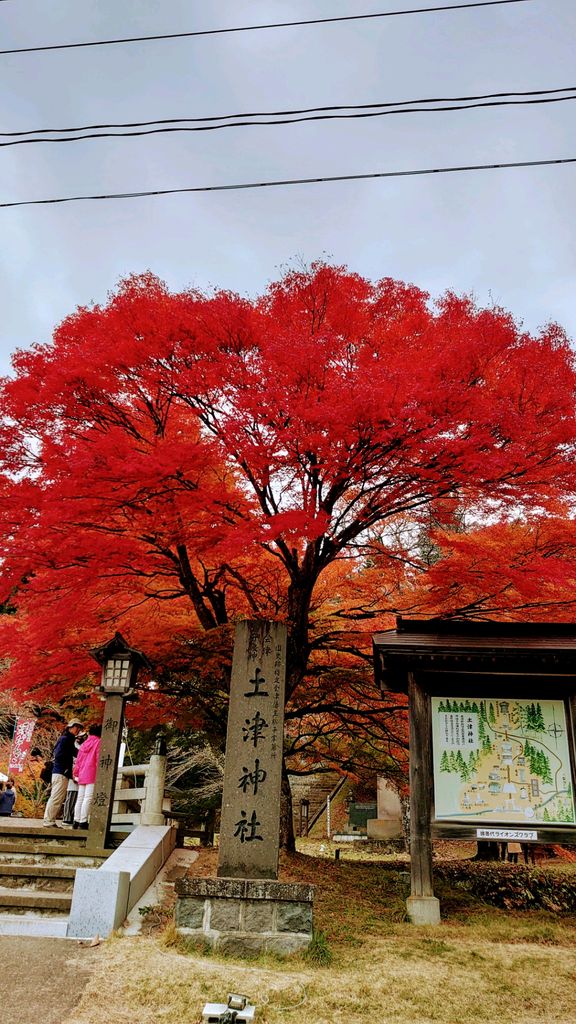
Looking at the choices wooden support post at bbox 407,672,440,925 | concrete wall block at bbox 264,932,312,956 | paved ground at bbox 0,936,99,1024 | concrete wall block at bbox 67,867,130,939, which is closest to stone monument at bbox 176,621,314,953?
concrete wall block at bbox 264,932,312,956

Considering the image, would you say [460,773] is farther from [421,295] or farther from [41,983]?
[421,295]

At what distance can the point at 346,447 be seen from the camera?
981cm

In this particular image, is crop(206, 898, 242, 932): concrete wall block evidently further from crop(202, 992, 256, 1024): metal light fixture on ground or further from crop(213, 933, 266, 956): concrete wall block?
crop(202, 992, 256, 1024): metal light fixture on ground

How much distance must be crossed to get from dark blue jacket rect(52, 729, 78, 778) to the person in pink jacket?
29 centimetres

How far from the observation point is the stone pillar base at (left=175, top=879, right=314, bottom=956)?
22.9 ft

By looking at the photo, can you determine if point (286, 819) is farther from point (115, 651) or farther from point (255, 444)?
point (255, 444)

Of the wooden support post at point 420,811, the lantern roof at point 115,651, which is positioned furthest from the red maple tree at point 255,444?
the wooden support post at point 420,811

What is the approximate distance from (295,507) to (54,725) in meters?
16.1

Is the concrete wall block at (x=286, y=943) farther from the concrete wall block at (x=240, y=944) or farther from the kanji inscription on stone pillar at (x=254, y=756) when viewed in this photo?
the kanji inscription on stone pillar at (x=254, y=756)

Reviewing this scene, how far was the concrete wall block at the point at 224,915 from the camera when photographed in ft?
23.2

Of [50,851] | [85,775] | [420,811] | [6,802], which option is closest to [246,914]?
[420,811]

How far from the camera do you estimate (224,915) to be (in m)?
7.12

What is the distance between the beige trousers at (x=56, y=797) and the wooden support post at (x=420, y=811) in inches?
230

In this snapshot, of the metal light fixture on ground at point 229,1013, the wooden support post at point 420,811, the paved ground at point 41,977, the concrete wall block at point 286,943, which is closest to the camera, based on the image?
the metal light fixture on ground at point 229,1013
